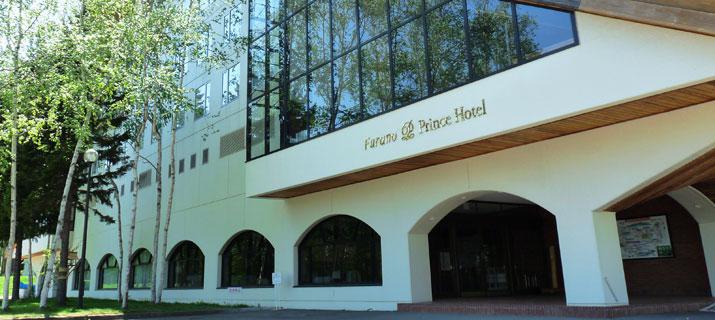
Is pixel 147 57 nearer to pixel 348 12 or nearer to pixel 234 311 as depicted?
pixel 348 12

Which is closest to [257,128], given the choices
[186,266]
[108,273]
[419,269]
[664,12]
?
[419,269]

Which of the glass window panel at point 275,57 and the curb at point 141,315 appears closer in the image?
the curb at point 141,315

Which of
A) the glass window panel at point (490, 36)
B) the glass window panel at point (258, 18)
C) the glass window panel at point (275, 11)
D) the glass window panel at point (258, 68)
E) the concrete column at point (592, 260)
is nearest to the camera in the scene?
the concrete column at point (592, 260)

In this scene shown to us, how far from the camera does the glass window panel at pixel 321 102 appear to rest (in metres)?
16.6

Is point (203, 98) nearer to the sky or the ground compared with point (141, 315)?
nearer to the sky

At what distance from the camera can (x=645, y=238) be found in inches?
653

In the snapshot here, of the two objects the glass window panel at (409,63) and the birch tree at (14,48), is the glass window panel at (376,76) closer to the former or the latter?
the glass window panel at (409,63)

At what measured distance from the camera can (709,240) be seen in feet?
48.4

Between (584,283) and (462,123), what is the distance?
4.35m

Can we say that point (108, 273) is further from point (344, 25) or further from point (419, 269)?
point (344, 25)

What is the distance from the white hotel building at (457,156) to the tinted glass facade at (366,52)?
54 mm

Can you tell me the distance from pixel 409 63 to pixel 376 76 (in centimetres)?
124

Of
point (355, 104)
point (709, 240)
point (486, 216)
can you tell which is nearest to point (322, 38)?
point (355, 104)

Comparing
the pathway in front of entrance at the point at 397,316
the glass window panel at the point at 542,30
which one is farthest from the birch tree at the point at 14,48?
the glass window panel at the point at 542,30
